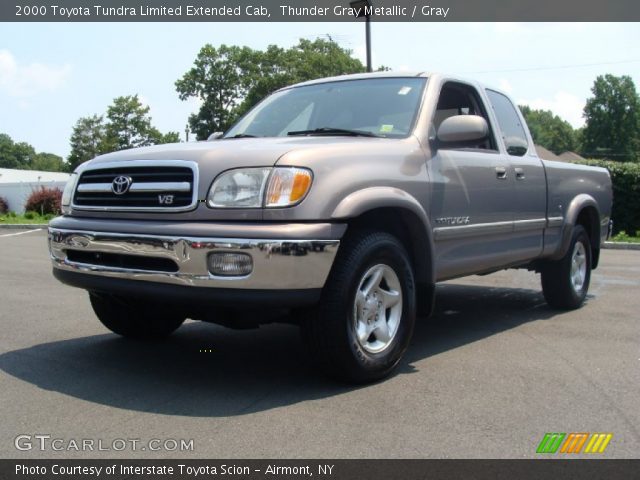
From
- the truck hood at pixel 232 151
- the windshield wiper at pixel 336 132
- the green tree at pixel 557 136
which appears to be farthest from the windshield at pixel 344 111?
the green tree at pixel 557 136

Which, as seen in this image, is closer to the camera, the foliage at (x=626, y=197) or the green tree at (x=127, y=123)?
the foliage at (x=626, y=197)

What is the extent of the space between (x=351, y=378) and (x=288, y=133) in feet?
6.16

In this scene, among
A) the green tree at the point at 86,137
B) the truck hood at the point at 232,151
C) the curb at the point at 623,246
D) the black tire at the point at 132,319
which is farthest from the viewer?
the green tree at the point at 86,137

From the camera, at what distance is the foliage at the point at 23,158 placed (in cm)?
13138

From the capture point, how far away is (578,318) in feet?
21.3

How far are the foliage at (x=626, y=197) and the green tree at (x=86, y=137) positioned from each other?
76740mm

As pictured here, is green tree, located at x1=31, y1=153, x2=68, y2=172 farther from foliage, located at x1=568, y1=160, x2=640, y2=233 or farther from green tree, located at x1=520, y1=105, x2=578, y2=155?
foliage, located at x1=568, y1=160, x2=640, y2=233

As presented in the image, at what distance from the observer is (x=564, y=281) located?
677 centimetres

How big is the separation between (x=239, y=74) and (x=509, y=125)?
2500 inches

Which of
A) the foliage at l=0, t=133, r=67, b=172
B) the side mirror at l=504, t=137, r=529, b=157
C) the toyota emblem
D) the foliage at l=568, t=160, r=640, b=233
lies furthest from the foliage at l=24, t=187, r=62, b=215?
the foliage at l=0, t=133, r=67, b=172

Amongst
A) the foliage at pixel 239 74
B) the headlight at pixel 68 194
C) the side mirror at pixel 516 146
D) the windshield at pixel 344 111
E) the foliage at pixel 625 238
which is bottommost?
the foliage at pixel 625 238

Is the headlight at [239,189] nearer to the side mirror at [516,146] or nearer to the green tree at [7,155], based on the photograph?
the side mirror at [516,146]

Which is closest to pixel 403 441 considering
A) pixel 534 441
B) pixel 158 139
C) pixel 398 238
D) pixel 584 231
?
pixel 534 441
